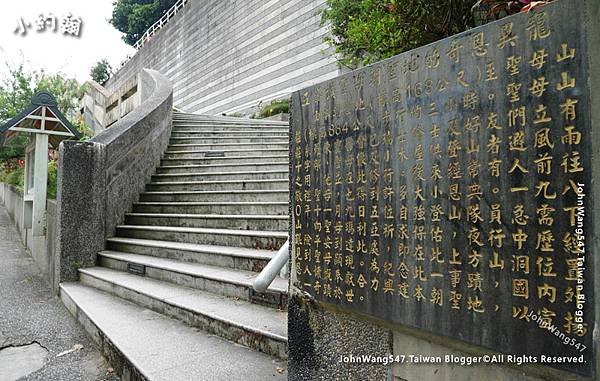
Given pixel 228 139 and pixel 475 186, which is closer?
pixel 475 186

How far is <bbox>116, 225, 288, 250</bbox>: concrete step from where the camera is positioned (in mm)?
3853

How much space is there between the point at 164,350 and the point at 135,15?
32.8 m

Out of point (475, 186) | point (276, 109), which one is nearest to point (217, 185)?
point (475, 186)

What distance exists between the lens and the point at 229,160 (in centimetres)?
646

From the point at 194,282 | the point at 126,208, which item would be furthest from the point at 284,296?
the point at 126,208

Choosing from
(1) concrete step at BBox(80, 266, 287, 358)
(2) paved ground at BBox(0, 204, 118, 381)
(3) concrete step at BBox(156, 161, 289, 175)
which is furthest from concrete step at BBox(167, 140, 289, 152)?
(1) concrete step at BBox(80, 266, 287, 358)

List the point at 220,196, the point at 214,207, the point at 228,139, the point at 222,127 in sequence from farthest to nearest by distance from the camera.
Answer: the point at 222,127 < the point at 228,139 < the point at 220,196 < the point at 214,207

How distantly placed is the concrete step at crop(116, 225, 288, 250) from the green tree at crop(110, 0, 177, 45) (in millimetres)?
27772

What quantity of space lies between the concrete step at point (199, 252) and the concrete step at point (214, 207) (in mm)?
619

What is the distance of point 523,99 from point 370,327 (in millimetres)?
1206

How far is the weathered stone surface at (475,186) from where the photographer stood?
3.93 feet

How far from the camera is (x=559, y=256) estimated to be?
3.98 ft

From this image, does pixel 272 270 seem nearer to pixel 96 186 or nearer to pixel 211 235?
pixel 211 235

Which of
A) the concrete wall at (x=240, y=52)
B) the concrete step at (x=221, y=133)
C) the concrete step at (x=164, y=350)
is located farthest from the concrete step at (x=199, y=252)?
the concrete wall at (x=240, y=52)
